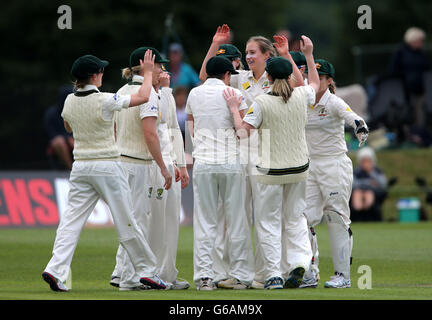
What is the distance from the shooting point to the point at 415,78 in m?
25.1

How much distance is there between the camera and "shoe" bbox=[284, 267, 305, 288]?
36.9 ft

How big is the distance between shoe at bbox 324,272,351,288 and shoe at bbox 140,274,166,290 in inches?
69.5

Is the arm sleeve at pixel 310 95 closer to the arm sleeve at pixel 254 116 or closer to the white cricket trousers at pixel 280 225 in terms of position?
the arm sleeve at pixel 254 116

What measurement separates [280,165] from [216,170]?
2.22 feet

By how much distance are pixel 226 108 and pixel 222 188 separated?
0.85 m

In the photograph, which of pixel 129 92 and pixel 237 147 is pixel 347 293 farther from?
pixel 129 92

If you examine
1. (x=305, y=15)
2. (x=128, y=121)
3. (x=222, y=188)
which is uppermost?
(x=305, y=15)

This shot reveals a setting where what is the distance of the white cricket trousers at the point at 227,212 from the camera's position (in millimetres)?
11422

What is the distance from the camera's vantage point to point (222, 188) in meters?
11.5

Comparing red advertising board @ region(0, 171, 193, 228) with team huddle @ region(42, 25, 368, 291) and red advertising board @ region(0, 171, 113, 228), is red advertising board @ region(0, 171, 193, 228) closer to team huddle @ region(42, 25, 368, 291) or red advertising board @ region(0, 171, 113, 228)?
red advertising board @ region(0, 171, 113, 228)

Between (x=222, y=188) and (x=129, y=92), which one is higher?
(x=129, y=92)

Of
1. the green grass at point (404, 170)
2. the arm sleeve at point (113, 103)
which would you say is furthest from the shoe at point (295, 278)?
the green grass at point (404, 170)
